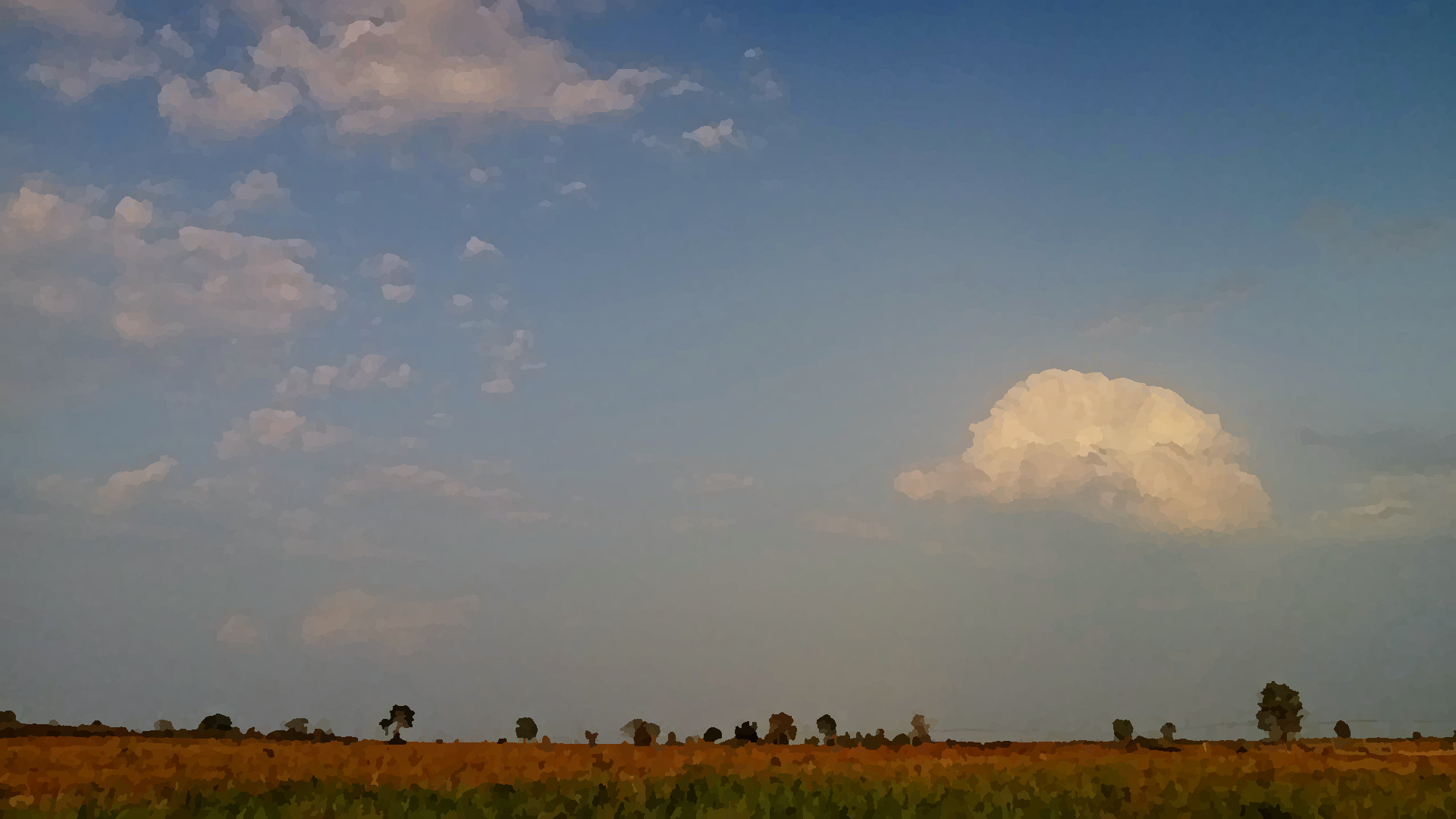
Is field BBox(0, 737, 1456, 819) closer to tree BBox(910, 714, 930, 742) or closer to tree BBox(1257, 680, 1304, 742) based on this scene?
tree BBox(910, 714, 930, 742)

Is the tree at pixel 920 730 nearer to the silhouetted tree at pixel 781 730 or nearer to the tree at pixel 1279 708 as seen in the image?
the silhouetted tree at pixel 781 730

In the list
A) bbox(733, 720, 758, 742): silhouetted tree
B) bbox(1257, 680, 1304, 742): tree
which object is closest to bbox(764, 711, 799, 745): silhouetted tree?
bbox(733, 720, 758, 742): silhouetted tree

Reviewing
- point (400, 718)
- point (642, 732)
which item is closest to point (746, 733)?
point (642, 732)

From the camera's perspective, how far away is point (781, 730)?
5375cm

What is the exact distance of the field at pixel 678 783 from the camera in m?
20.1

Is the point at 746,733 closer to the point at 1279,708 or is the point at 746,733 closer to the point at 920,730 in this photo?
the point at 920,730

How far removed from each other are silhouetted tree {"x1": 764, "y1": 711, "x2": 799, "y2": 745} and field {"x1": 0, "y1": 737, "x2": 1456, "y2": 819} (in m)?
11.5

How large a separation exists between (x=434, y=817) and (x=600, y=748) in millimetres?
20464

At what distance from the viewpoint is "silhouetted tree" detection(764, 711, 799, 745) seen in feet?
158

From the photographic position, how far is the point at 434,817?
60.3 ft

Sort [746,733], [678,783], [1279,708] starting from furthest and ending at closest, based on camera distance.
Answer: [1279,708] < [746,733] < [678,783]

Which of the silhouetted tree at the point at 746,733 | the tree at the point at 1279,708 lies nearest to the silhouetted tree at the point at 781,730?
the silhouetted tree at the point at 746,733

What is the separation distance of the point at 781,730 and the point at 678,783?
1197 inches

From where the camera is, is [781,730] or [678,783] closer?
[678,783]
